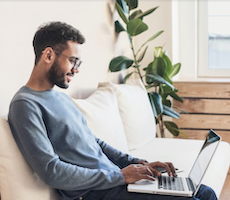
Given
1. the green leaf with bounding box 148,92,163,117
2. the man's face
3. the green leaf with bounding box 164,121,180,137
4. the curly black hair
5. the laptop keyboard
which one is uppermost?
the curly black hair

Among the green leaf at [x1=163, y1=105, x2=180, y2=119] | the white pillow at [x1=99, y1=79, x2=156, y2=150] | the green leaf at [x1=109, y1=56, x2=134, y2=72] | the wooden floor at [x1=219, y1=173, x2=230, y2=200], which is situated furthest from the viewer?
the green leaf at [x1=163, y1=105, x2=180, y2=119]

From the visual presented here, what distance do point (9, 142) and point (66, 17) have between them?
1.02m

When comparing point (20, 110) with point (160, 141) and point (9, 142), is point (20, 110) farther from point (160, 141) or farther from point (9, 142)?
point (160, 141)

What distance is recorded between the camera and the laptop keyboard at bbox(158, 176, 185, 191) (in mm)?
1619

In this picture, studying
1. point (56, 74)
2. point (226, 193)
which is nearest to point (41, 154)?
point (56, 74)

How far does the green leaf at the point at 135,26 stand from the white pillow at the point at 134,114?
416mm

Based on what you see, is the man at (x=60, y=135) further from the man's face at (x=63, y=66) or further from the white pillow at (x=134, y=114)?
the white pillow at (x=134, y=114)

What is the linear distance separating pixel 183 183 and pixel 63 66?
67 cm

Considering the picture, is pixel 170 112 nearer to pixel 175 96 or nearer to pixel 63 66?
pixel 175 96

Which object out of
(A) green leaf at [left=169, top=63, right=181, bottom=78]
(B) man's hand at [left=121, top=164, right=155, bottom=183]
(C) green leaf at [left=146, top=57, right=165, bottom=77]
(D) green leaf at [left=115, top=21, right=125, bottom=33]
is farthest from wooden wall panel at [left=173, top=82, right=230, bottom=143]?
(B) man's hand at [left=121, top=164, right=155, bottom=183]

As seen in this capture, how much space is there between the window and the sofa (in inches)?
39.6

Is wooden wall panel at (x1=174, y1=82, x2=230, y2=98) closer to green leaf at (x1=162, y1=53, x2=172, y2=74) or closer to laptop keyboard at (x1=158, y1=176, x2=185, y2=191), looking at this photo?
green leaf at (x1=162, y1=53, x2=172, y2=74)

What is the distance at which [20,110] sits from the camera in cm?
146

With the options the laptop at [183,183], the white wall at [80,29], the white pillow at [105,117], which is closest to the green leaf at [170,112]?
the white wall at [80,29]
